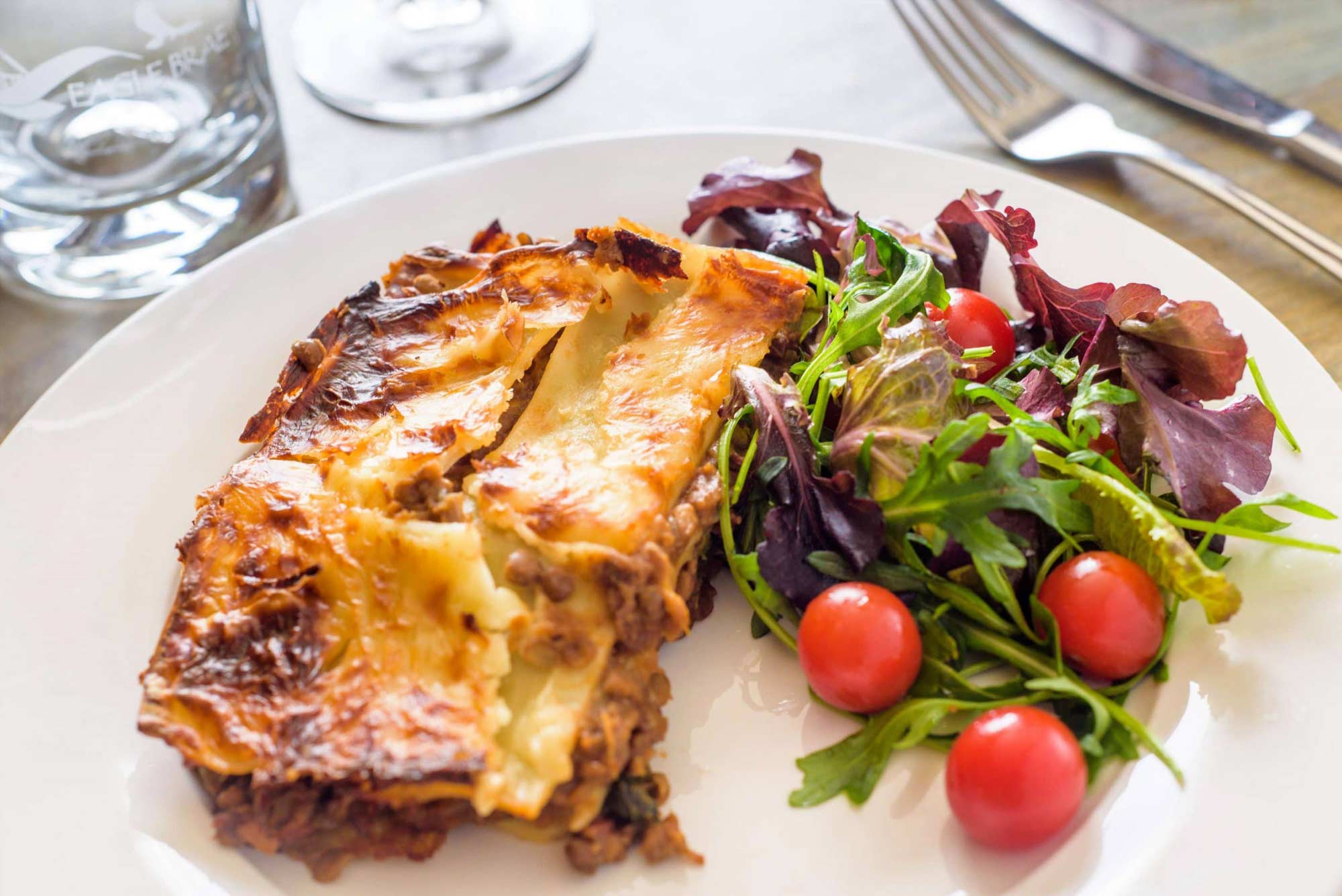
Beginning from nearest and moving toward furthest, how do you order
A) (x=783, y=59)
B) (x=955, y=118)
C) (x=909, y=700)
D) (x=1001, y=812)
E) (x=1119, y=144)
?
(x=1001, y=812) → (x=909, y=700) → (x=1119, y=144) → (x=955, y=118) → (x=783, y=59)

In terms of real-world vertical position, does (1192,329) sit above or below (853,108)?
above

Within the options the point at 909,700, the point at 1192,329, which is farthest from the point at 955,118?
the point at 909,700

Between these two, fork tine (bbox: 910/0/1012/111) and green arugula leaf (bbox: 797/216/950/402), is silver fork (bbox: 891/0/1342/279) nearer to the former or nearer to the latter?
fork tine (bbox: 910/0/1012/111)

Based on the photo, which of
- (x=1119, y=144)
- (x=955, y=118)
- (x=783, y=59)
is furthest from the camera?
(x=783, y=59)

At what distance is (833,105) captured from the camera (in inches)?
201

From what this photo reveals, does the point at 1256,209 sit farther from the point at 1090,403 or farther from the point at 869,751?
the point at 869,751

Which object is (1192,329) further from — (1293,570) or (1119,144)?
(1119,144)

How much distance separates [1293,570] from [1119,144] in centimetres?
219

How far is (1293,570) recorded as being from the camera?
2.71 meters

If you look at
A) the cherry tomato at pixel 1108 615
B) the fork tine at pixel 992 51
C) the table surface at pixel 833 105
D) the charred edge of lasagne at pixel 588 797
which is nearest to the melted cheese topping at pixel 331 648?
the charred edge of lasagne at pixel 588 797

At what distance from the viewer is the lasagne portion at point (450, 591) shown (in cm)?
235

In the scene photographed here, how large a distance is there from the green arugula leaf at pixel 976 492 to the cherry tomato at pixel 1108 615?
13cm

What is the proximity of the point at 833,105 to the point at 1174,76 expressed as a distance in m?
1.40

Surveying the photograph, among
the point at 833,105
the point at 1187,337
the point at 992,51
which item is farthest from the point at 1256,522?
the point at 833,105
